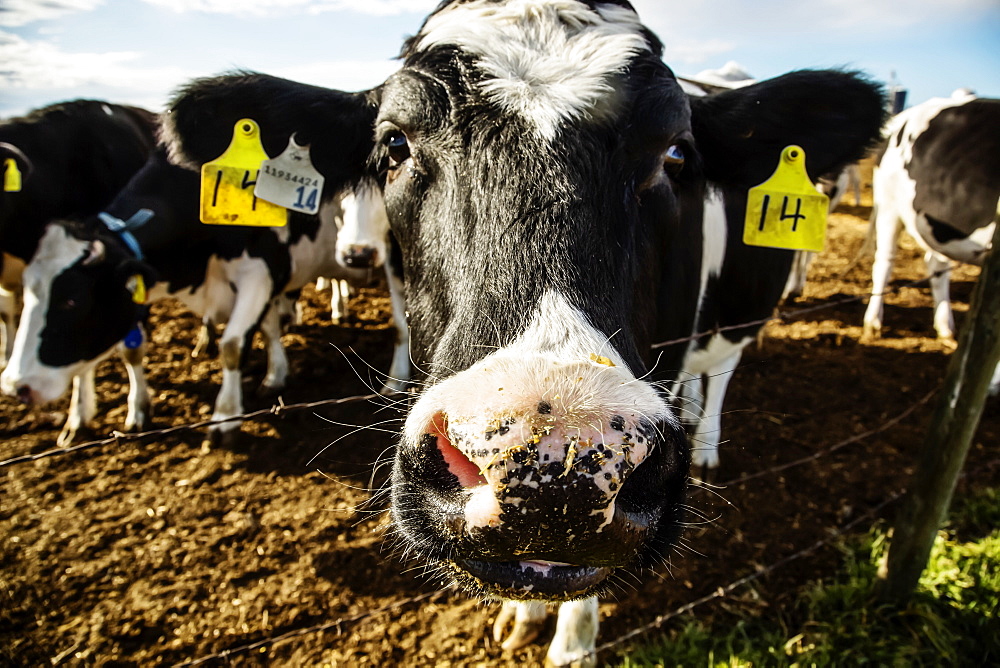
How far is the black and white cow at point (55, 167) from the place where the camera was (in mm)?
5121

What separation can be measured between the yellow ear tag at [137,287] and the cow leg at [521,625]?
3133 millimetres

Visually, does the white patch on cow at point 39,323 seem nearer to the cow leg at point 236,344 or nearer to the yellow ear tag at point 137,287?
the yellow ear tag at point 137,287

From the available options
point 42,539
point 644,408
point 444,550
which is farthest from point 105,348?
point 644,408

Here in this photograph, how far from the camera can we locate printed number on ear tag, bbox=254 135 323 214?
89.4 inches

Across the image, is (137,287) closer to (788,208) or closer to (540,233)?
(540,233)

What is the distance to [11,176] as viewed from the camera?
4727 mm

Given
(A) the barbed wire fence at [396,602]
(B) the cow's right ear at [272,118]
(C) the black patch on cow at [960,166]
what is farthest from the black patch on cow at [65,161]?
(C) the black patch on cow at [960,166]

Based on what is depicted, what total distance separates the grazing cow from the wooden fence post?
363cm

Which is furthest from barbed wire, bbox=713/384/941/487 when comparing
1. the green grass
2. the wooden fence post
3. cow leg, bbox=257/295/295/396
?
cow leg, bbox=257/295/295/396

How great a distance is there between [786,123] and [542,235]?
55.0 inches

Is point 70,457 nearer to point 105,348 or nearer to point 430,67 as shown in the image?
point 105,348

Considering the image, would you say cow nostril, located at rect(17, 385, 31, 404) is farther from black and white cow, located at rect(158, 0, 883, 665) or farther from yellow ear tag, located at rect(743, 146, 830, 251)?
yellow ear tag, located at rect(743, 146, 830, 251)

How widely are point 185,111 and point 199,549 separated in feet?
7.79

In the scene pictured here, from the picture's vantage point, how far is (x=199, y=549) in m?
3.22
